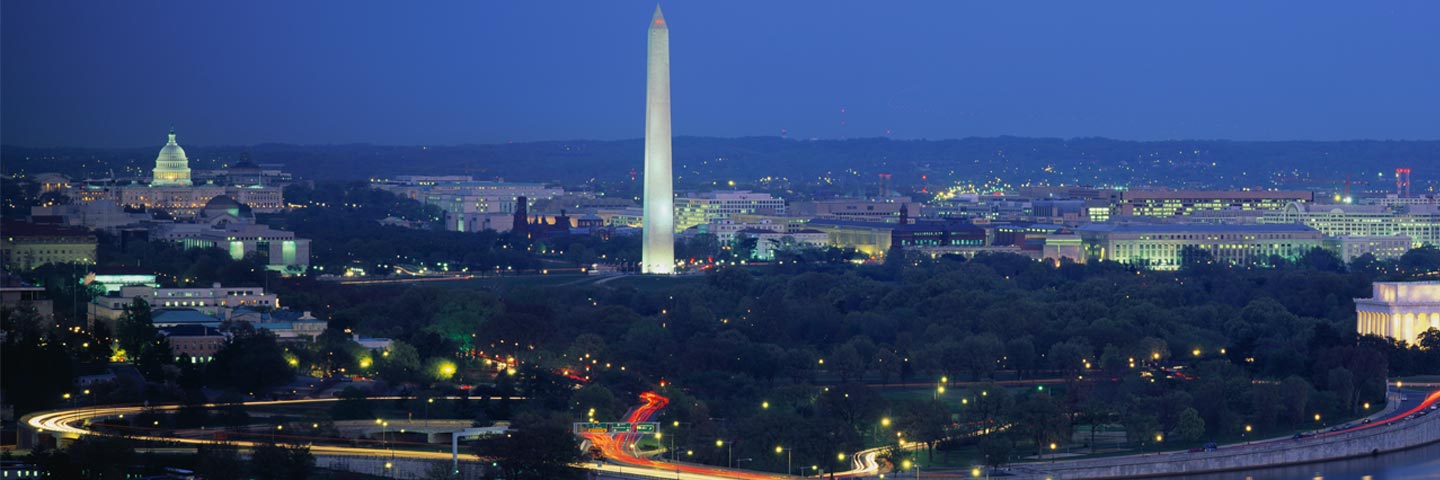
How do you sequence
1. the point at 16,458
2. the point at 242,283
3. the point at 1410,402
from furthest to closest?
the point at 242,283 < the point at 1410,402 < the point at 16,458

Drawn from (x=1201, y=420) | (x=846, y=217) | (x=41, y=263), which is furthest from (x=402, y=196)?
(x=1201, y=420)

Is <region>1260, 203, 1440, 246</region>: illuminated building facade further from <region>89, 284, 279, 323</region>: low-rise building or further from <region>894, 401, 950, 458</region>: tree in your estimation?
<region>894, 401, 950, 458</region>: tree

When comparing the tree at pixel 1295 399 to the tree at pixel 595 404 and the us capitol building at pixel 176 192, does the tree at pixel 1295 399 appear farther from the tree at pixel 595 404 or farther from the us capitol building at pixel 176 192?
the us capitol building at pixel 176 192

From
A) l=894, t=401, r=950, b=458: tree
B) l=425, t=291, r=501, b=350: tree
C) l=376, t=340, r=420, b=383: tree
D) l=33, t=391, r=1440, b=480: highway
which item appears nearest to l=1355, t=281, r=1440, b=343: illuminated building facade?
l=33, t=391, r=1440, b=480: highway

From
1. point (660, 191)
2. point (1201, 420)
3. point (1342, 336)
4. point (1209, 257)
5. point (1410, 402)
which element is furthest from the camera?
point (1209, 257)

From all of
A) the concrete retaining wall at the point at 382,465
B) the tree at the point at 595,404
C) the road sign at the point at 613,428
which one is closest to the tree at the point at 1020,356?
the tree at the point at 595,404

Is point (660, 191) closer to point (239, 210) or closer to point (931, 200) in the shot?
point (239, 210)

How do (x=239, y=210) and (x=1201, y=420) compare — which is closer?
(x=1201, y=420)
